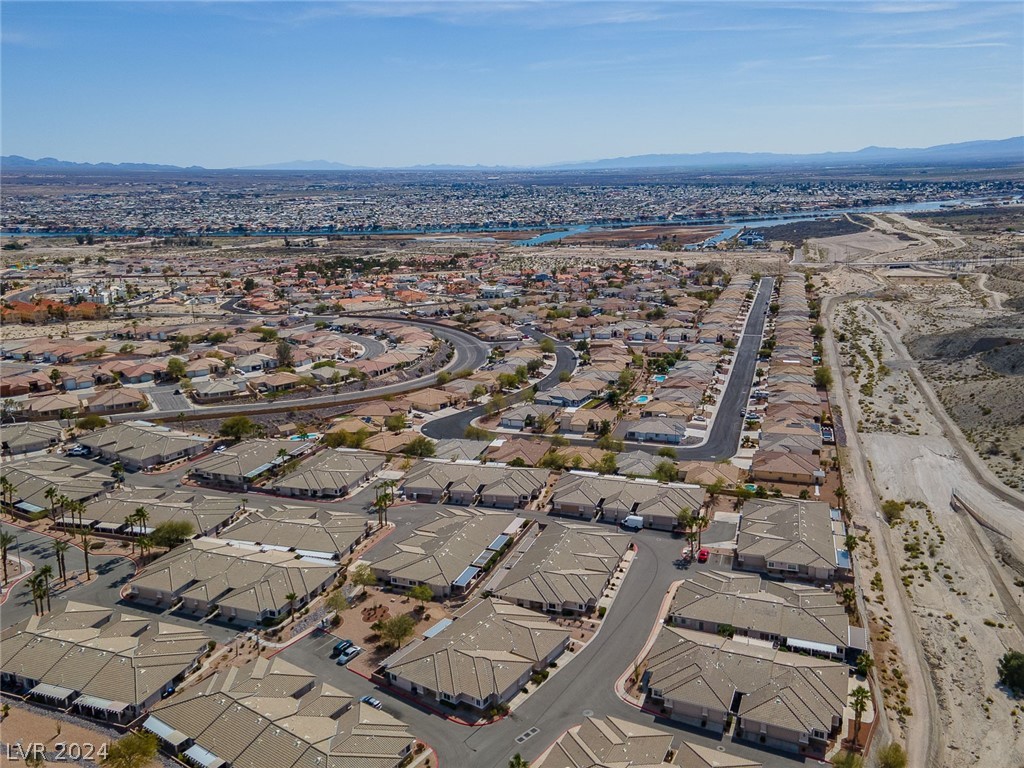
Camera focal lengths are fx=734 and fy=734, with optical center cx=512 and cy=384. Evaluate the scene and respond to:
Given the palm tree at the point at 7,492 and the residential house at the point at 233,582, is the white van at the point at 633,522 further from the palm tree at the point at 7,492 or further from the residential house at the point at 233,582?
the palm tree at the point at 7,492

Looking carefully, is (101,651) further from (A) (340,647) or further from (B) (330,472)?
(B) (330,472)

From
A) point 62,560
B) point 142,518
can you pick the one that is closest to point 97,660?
point 62,560

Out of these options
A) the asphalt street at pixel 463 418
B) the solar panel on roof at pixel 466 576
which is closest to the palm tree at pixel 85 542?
the solar panel on roof at pixel 466 576

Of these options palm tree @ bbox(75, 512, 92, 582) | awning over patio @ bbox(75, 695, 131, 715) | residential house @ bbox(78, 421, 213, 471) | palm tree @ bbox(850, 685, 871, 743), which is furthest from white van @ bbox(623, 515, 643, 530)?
residential house @ bbox(78, 421, 213, 471)

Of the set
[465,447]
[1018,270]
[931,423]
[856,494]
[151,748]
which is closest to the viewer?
[151,748]

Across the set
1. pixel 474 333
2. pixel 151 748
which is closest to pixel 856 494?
pixel 151 748

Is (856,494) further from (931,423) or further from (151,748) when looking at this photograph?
(151,748)

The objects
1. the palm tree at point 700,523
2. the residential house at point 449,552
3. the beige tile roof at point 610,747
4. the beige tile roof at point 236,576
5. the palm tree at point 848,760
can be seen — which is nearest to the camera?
the palm tree at point 848,760
